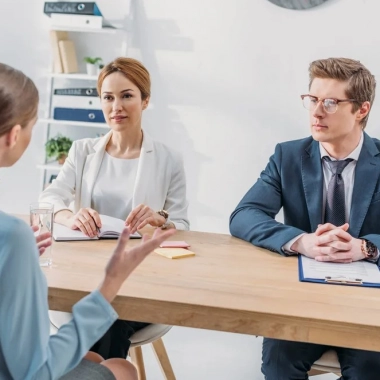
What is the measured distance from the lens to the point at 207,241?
187 cm

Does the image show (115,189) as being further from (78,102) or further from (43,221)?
(78,102)

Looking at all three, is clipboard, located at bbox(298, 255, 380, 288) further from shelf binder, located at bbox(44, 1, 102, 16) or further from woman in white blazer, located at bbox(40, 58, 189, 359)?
shelf binder, located at bbox(44, 1, 102, 16)

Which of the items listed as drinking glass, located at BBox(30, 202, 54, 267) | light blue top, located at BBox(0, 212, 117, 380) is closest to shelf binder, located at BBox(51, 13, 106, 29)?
drinking glass, located at BBox(30, 202, 54, 267)

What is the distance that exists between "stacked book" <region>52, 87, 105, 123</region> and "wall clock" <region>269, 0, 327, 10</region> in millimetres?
1176

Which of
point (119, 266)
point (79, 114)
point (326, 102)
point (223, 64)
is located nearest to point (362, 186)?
point (326, 102)

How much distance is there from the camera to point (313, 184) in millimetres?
1995

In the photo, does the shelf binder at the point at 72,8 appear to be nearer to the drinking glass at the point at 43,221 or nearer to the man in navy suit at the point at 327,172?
the man in navy suit at the point at 327,172

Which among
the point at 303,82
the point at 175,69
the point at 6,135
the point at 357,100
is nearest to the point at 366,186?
the point at 357,100

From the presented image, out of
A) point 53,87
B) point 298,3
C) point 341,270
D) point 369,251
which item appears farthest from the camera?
point 53,87

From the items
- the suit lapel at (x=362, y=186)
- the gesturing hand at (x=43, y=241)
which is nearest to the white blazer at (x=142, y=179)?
the suit lapel at (x=362, y=186)

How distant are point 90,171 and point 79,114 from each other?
4.48ft

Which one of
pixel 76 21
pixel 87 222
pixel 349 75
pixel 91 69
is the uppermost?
pixel 76 21

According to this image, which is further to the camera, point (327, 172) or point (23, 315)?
point (327, 172)

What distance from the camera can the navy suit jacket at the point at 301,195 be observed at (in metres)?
1.92
